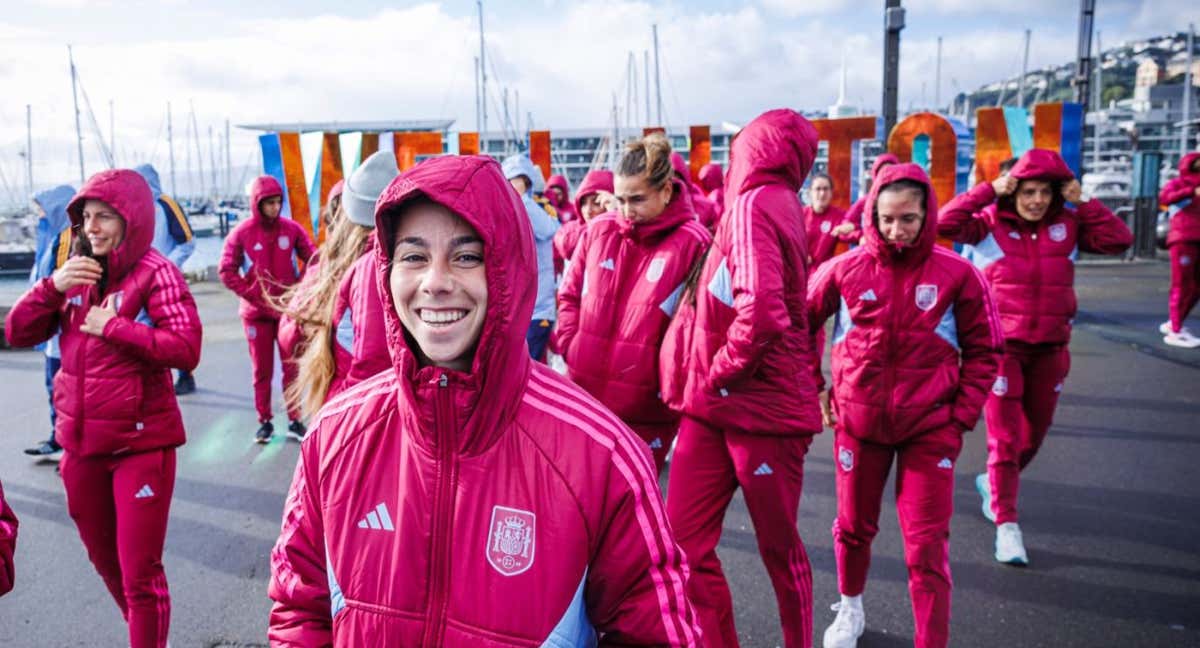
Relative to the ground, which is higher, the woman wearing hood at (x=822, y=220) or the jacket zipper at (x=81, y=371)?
the woman wearing hood at (x=822, y=220)

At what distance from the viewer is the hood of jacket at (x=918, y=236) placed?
353 cm

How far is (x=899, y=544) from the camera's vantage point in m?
4.85

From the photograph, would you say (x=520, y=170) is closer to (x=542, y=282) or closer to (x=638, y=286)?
(x=542, y=282)

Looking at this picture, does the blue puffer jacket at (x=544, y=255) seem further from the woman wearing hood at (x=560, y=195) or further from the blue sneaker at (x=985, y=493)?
the woman wearing hood at (x=560, y=195)

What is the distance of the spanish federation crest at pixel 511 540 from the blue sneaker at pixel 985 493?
421 centimetres

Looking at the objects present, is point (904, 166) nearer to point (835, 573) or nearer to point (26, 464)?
point (835, 573)

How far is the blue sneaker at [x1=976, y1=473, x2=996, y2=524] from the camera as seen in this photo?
515 cm

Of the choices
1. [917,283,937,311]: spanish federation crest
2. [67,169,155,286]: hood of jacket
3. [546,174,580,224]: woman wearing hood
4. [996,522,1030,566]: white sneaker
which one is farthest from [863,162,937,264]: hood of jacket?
[546,174,580,224]: woman wearing hood

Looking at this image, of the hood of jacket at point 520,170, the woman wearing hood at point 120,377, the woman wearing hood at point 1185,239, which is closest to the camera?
the woman wearing hood at point 120,377

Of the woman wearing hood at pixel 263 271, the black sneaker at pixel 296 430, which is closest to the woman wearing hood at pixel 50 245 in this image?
the woman wearing hood at pixel 263 271

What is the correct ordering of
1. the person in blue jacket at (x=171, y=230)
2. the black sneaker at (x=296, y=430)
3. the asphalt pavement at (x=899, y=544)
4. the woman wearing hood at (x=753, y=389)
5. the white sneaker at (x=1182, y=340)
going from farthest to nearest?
1. the white sneaker at (x=1182, y=340)
2. the black sneaker at (x=296, y=430)
3. the person in blue jacket at (x=171, y=230)
4. the asphalt pavement at (x=899, y=544)
5. the woman wearing hood at (x=753, y=389)

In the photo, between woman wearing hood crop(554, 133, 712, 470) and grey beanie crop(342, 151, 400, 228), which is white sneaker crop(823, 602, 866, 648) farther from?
grey beanie crop(342, 151, 400, 228)

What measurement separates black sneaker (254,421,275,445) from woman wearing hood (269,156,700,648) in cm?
603

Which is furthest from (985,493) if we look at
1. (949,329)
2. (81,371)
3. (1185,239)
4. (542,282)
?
(1185,239)
